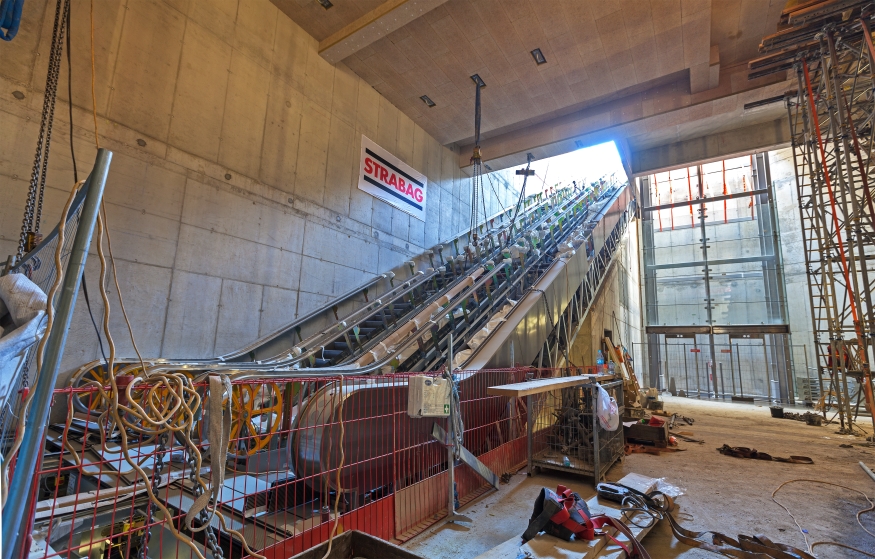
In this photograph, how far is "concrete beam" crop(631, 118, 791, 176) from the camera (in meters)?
14.8

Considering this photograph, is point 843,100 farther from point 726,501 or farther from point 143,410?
point 143,410

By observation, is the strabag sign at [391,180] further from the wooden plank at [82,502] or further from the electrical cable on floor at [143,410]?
the electrical cable on floor at [143,410]

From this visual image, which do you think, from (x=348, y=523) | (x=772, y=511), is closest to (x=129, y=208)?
(x=348, y=523)

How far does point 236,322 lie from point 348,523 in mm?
5689

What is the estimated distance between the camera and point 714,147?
15.9 m

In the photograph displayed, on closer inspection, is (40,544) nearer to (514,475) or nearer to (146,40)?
(514,475)

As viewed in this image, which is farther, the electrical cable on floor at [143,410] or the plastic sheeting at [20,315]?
the electrical cable on floor at [143,410]

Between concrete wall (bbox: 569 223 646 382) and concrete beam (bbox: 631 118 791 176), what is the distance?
3150 millimetres

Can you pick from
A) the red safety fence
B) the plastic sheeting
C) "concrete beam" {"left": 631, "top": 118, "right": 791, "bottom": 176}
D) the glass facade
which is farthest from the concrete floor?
"concrete beam" {"left": 631, "top": 118, "right": 791, "bottom": 176}

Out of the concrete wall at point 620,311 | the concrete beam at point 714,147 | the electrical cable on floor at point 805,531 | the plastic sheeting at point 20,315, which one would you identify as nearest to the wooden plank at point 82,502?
the plastic sheeting at point 20,315

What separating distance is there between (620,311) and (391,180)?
1030cm

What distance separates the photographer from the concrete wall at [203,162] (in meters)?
5.89

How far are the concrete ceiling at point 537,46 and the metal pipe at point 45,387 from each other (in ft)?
28.7

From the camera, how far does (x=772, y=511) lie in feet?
13.5
